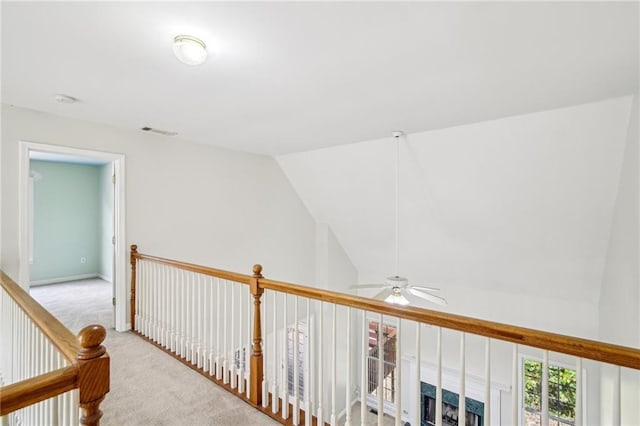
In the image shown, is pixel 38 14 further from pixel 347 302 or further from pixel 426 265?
pixel 426 265

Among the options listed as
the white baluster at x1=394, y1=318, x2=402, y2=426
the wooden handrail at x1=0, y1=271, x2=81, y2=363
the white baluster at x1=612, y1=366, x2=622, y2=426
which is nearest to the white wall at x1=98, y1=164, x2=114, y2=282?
the wooden handrail at x1=0, y1=271, x2=81, y2=363

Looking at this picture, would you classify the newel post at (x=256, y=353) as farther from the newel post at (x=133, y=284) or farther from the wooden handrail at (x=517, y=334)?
the newel post at (x=133, y=284)

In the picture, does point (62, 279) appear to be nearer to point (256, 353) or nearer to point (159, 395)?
point (159, 395)

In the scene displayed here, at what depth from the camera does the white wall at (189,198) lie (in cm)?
298

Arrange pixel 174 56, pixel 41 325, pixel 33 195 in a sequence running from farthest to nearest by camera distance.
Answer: pixel 33 195 < pixel 174 56 < pixel 41 325

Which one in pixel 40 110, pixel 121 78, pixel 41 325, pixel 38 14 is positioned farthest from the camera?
pixel 40 110

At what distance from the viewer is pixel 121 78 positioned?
238 cm

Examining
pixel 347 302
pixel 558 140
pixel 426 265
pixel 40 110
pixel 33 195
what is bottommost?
pixel 426 265

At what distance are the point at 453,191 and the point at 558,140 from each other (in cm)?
131

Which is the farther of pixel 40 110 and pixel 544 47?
pixel 40 110

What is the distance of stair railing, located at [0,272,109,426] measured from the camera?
92cm

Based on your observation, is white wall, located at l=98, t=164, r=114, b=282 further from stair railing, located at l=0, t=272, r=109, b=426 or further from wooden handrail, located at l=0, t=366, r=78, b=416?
wooden handrail, located at l=0, t=366, r=78, b=416

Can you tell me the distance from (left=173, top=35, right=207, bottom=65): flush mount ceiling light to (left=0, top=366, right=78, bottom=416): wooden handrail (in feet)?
5.49

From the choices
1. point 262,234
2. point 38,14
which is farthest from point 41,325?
point 262,234
